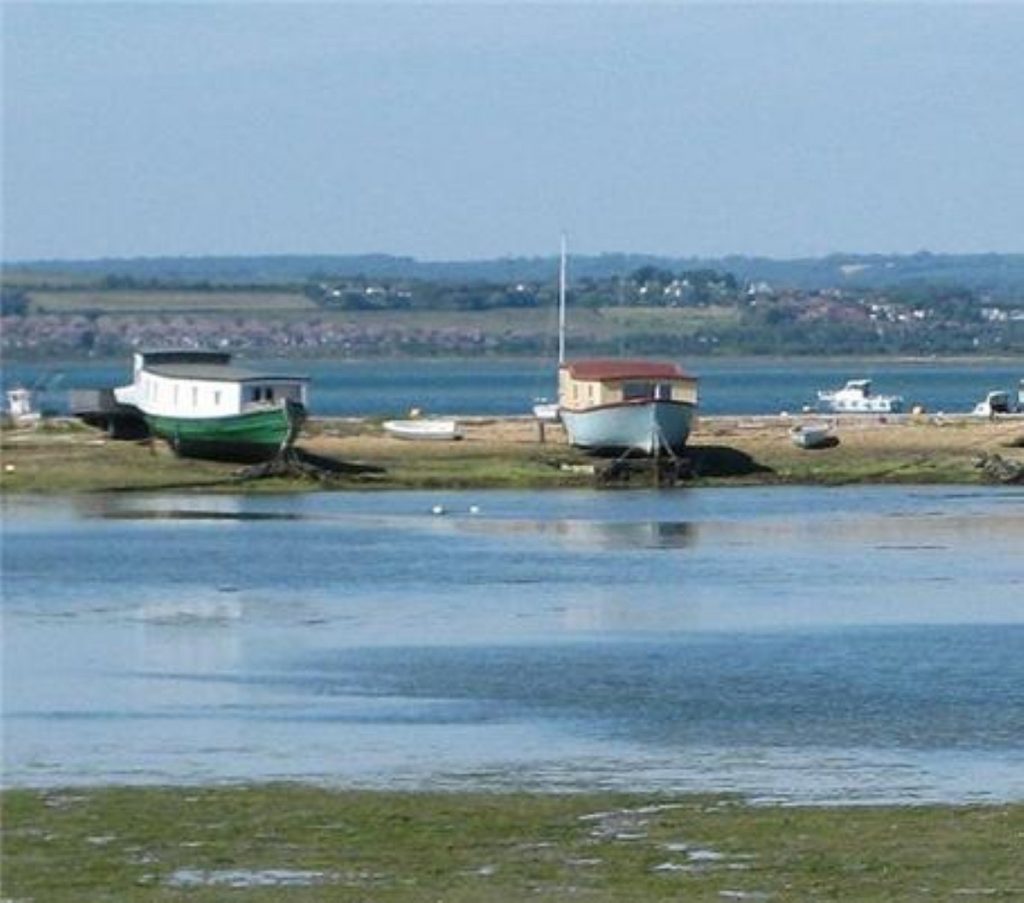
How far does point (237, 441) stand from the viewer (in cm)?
6297

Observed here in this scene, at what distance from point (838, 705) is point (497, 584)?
14.4 m

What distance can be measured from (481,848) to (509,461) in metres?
44.8

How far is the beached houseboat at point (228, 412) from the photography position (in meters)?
62.3

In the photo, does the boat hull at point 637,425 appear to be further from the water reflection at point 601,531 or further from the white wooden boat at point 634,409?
the water reflection at point 601,531

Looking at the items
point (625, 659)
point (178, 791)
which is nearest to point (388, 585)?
point (625, 659)

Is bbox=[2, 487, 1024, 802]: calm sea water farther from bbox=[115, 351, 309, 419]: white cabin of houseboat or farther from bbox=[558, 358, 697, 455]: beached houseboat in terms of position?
bbox=[115, 351, 309, 419]: white cabin of houseboat

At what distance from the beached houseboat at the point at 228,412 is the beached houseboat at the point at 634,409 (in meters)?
5.84

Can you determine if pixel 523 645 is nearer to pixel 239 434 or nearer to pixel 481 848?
pixel 481 848

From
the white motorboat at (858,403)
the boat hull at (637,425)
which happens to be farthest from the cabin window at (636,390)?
the white motorboat at (858,403)

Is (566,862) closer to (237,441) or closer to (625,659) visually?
(625,659)

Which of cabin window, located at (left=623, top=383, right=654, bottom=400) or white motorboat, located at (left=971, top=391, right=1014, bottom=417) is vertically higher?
cabin window, located at (left=623, top=383, right=654, bottom=400)

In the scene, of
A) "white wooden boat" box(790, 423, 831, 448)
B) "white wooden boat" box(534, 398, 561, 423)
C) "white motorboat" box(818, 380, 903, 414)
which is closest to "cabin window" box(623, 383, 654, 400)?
"white wooden boat" box(790, 423, 831, 448)

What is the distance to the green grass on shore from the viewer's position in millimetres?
18047

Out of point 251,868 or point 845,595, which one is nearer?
point 251,868
